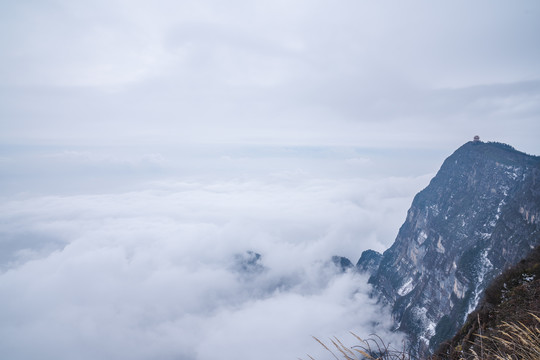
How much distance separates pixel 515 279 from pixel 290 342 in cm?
19997

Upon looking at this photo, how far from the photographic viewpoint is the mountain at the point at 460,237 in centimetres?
7731

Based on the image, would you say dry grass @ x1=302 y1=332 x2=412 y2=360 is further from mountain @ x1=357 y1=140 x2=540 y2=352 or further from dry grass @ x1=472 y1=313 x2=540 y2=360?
mountain @ x1=357 y1=140 x2=540 y2=352

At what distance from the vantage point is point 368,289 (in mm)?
171750

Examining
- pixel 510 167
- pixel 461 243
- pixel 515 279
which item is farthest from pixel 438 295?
pixel 515 279

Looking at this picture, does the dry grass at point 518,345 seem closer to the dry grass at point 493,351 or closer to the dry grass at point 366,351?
the dry grass at point 493,351

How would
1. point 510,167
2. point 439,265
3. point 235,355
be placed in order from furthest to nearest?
point 235,355, point 439,265, point 510,167

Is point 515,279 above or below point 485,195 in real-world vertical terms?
above

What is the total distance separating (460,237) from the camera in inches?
4045

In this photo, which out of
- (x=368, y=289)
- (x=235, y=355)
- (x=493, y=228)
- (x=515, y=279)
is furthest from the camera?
(x=235, y=355)

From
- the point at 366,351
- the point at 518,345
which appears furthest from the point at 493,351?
the point at 366,351

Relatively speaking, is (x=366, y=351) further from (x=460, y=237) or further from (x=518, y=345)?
(x=460, y=237)

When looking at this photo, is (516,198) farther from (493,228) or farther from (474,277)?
(474,277)

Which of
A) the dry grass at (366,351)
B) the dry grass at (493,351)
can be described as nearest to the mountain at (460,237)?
the dry grass at (493,351)

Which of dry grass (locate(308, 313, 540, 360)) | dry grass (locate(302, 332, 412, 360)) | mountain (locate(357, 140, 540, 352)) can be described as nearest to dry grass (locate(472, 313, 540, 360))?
dry grass (locate(308, 313, 540, 360))
